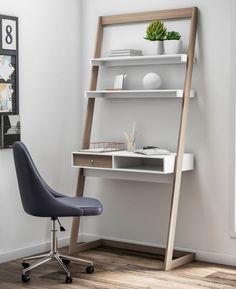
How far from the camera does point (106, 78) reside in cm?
546

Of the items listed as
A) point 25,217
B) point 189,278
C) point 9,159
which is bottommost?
point 189,278

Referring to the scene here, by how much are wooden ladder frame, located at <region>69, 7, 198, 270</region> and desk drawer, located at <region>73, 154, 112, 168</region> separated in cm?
18

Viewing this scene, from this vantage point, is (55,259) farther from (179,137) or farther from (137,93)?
(137,93)

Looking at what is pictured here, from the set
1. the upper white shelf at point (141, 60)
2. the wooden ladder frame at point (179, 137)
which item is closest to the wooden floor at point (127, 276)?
the wooden ladder frame at point (179, 137)

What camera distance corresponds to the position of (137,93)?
5.11 m

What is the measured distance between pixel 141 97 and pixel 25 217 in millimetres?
1403

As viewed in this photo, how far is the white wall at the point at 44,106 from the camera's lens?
4992 mm

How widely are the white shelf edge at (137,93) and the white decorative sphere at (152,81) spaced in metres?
0.06

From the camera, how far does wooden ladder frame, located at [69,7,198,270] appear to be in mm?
4730

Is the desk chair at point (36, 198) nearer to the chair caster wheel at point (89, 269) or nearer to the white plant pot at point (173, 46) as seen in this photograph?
the chair caster wheel at point (89, 269)

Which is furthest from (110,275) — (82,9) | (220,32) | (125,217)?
(82,9)

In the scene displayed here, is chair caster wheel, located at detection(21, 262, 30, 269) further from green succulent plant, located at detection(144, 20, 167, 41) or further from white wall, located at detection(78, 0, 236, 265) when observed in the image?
green succulent plant, located at detection(144, 20, 167, 41)

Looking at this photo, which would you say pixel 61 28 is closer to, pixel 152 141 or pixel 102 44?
pixel 102 44

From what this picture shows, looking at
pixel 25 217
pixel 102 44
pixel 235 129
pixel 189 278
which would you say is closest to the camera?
pixel 189 278
